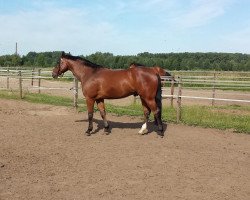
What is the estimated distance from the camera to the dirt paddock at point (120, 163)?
15.5 ft

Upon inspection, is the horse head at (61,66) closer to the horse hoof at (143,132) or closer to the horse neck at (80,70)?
the horse neck at (80,70)

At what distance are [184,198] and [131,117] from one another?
21.5ft

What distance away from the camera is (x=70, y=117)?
1091 centimetres

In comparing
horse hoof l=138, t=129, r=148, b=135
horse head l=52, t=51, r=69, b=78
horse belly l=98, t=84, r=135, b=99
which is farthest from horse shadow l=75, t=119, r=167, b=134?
horse head l=52, t=51, r=69, b=78

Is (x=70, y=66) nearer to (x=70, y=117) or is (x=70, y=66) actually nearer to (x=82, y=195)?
(x=70, y=117)

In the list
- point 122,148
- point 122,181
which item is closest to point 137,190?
point 122,181

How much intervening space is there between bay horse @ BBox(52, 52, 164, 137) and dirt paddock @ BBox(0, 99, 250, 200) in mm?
610

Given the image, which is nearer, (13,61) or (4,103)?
(4,103)

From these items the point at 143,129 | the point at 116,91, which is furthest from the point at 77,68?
the point at 143,129

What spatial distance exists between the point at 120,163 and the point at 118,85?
2.73 metres

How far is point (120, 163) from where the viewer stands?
6047mm

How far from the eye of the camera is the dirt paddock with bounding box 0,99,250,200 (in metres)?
4.71

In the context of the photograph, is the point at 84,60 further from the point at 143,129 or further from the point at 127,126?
the point at 143,129

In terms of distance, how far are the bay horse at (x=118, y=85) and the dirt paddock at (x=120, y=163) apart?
0.61 metres
